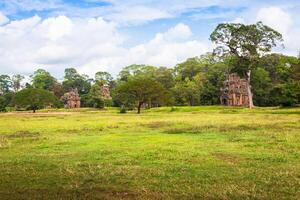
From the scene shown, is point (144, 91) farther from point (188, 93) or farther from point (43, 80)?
point (43, 80)

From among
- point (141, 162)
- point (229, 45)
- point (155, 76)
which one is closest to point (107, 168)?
point (141, 162)

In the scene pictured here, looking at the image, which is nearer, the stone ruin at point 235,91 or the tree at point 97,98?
the stone ruin at point 235,91

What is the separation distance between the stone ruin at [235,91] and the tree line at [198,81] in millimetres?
3117

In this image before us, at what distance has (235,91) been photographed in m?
111

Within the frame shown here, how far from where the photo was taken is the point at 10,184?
13617 mm

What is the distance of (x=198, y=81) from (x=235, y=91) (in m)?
17.6

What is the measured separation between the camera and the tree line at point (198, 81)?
281 ft

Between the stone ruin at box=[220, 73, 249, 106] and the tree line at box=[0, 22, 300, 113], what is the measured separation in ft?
10.2

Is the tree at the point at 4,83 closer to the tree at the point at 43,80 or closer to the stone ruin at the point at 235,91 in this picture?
the tree at the point at 43,80

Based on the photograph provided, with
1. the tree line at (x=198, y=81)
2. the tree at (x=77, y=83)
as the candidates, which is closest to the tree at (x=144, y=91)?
the tree line at (x=198, y=81)

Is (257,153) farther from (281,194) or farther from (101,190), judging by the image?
(101,190)

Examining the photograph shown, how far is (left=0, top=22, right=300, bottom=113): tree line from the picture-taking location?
8575 cm

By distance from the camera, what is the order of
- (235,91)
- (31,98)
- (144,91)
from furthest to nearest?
(235,91) < (31,98) < (144,91)

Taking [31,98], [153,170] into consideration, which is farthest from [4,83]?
[153,170]
